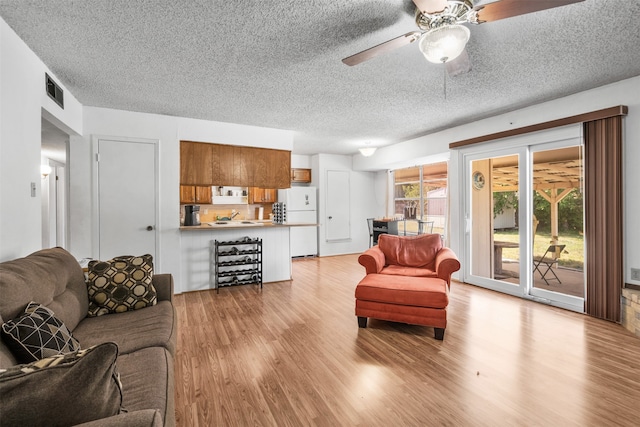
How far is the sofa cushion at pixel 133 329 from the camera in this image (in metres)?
1.76

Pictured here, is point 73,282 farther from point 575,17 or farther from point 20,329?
point 575,17

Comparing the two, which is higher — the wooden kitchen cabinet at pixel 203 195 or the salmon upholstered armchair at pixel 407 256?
the wooden kitchen cabinet at pixel 203 195

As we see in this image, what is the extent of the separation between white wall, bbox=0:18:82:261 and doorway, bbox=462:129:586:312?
208 inches

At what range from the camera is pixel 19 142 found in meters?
2.31

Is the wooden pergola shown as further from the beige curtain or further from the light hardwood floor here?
the light hardwood floor

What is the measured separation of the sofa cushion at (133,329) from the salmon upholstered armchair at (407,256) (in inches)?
83.1

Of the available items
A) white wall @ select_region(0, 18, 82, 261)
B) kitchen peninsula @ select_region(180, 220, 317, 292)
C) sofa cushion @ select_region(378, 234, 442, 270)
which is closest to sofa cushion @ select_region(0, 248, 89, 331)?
white wall @ select_region(0, 18, 82, 261)

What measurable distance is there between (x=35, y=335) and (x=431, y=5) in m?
2.60

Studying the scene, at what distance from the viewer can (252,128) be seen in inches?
197

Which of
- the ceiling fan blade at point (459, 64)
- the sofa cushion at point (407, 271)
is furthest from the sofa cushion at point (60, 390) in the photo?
the sofa cushion at point (407, 271)

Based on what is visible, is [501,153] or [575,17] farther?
[501,153]

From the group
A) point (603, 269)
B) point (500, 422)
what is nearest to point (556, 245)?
point (603, 269)

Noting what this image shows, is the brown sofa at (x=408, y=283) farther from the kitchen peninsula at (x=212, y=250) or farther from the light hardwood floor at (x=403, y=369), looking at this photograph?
the kitchen peninsula at (x=212, y=250)

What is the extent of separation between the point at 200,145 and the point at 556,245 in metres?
5.12
